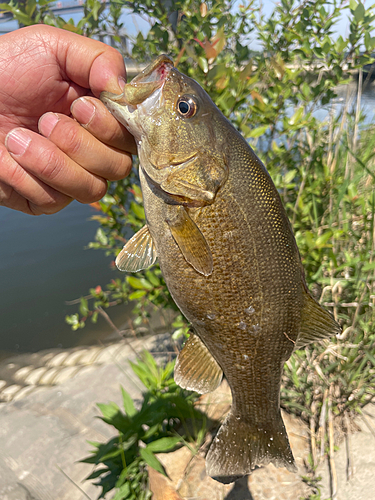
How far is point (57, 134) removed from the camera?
1.54 m

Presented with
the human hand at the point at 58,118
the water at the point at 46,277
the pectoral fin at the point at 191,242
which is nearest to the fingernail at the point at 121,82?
the human hand at the point at 58,118

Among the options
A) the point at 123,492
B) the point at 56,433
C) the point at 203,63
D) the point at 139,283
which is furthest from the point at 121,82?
the point at 56,433

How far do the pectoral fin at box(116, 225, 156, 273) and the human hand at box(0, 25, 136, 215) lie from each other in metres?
0.41

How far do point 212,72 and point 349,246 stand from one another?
1754 mm

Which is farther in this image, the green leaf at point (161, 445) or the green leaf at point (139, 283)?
the green leaf at point (139, 283)

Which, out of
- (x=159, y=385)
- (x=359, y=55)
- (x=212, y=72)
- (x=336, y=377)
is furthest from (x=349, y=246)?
(x=159, y=385)

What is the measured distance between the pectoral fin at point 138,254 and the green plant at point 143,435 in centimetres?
155

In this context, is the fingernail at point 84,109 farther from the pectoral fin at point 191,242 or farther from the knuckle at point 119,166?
the pectoral fin at point 191,242

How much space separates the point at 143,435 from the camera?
2.59 meters

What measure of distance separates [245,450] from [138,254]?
1.07 meters

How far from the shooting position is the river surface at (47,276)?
5.59 m

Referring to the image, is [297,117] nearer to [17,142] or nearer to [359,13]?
[359,13]

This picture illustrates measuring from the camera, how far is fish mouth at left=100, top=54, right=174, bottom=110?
53.0 inches

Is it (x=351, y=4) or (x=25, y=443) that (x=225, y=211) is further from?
(x=25, y=443)
